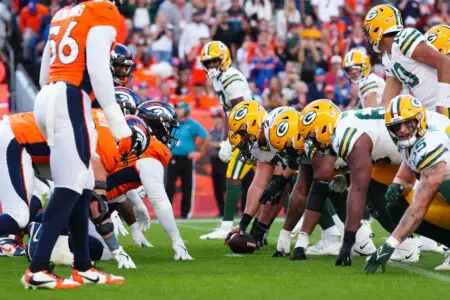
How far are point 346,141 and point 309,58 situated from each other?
10.9 metres

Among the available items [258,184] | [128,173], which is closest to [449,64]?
[258,184]

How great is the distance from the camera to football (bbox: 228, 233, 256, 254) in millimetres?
9219

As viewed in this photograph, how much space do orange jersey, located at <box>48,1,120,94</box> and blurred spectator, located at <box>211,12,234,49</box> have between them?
1232cm

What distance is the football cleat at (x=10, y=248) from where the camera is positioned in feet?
30.0

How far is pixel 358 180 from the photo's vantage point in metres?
7.59

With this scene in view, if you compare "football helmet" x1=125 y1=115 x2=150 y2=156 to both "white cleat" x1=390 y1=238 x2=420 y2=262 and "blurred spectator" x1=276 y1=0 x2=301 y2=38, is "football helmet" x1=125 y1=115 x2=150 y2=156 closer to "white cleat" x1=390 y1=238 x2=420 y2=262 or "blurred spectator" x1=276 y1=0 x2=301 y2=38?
"white cleat" x1=390 y1=238 x2=420 y2=262

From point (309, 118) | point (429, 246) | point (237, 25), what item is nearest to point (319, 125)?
point (309, 118)

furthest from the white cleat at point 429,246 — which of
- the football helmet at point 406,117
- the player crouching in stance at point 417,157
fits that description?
the football helmet at point 406,117

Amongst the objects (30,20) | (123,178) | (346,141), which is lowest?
(123,178)

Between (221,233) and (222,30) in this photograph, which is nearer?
(221,233)

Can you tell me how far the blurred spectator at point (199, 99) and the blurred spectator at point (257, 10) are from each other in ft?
8.13

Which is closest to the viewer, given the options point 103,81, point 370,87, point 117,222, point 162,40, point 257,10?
point 103,81

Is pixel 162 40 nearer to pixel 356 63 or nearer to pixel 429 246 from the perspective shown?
pixel 356 63

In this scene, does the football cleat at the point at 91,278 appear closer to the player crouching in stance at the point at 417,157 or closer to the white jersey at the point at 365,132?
the player crouching in stance at the point at 417,157
